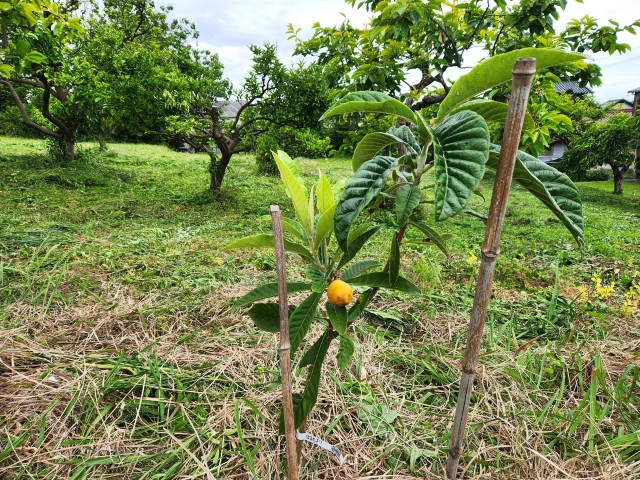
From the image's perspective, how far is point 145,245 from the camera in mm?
3152

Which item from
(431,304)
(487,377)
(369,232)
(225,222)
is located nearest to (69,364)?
(369,232)

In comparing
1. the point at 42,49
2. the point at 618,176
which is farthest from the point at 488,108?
the point at 618,176

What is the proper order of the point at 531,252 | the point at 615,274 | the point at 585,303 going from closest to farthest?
the point at 585,303, the point at 615,274, the point at 531,252

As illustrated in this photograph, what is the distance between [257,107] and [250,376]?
5.26 metres

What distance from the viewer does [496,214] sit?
1.91 ft

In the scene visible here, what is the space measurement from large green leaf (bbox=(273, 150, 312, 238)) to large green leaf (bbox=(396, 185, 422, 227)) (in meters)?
0.22

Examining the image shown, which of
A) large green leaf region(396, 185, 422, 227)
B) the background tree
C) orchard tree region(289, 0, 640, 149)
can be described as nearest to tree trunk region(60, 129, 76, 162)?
orchard tree region(289, 0, 640, 149)

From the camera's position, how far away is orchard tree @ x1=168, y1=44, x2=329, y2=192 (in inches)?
211

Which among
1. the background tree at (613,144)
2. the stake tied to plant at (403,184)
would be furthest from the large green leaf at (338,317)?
the background tree at (613,144)

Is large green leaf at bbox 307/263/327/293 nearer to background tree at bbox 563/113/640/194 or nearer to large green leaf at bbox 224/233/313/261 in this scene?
large green leaf at bbox 224/233/313/261

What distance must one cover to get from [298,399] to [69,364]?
1.09 meters

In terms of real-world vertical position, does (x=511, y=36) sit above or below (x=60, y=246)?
above

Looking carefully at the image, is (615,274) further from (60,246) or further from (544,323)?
(60,246)

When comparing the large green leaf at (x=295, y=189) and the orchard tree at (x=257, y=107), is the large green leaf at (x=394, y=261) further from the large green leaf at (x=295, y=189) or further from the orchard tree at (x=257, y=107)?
the orchard tree at (x=257, y=107)
